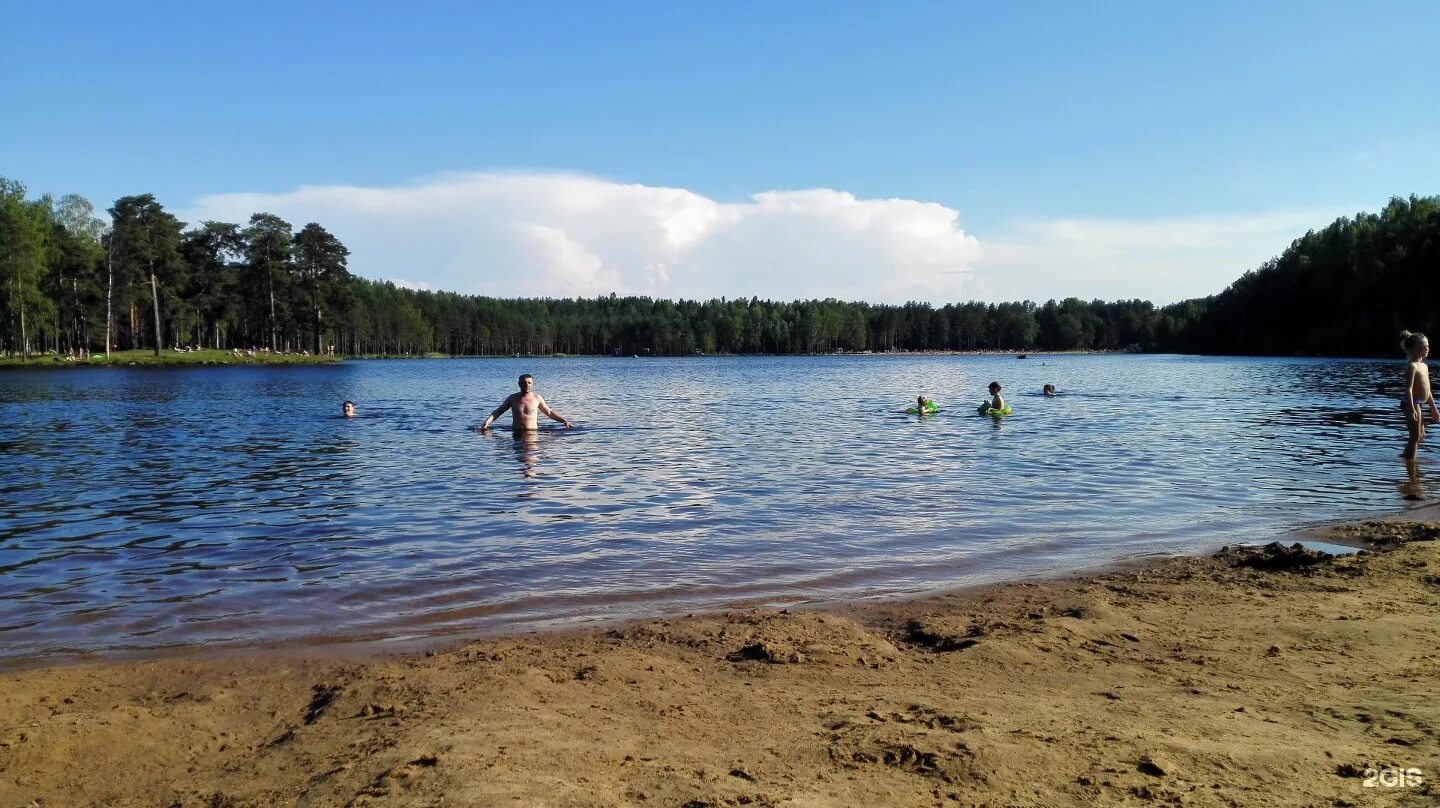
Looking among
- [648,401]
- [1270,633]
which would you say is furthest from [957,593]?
[648,401]

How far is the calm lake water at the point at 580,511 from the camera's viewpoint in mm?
8258

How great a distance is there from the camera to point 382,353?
6496 inches

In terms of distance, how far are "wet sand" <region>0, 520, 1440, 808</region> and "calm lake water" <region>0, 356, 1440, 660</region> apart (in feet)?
4.80

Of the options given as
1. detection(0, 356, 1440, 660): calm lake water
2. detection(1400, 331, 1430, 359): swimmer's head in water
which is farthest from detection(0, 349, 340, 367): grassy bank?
detection(1400, 331, 1430, 359): swimmer's head in water

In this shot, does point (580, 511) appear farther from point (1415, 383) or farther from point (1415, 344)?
point (1415, 383)

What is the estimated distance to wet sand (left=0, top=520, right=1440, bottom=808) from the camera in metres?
3.97

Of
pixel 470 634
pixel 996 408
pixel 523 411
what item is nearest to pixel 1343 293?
pixel 996 408

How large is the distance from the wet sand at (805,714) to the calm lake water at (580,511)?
1462mm

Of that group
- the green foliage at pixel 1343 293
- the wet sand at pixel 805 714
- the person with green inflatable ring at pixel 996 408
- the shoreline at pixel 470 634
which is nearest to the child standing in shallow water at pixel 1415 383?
the shoreline at pixel 470 634

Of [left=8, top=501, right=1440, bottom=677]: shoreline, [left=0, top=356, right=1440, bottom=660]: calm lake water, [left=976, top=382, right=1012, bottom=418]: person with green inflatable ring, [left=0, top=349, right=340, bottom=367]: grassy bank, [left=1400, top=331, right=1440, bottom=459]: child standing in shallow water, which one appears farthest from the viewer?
[left=0, top=349, right=340, bottom=367]: grassy bank

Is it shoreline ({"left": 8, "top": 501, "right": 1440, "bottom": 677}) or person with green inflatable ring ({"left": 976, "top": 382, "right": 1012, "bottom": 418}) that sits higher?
person with green inflatable ring ({"left": 976, "top": 382, "right": 1012, "bottom": 418})

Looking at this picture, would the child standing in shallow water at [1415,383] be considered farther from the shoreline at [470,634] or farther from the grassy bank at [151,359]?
the grassy bank at [151,359]

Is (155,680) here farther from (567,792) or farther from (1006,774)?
(1006,774)

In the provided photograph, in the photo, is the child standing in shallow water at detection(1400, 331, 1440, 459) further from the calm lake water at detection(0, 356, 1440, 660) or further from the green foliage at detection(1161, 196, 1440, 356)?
the green foliage at detection(1161, 196, 1440, 356)
